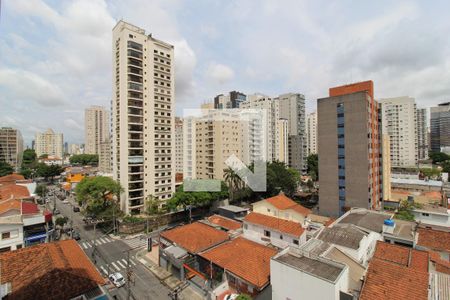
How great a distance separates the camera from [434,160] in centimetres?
10094

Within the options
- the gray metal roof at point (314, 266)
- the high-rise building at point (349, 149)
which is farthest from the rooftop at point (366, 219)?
the gray metal roof at point (314, 266)

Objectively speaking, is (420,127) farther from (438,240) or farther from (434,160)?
(438,240)

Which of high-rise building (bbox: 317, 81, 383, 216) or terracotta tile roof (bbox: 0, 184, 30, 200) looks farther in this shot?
high-rise building (bbox: 317, 81, 383, 216)

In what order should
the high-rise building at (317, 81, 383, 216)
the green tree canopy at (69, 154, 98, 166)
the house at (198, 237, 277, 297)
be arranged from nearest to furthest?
the house at (198, 237, 277, 297) < the high-rise building at (317, 81, 383, 216) < the green tree canopy at (69, 154, 98, 166)

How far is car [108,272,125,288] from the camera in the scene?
23.1 m

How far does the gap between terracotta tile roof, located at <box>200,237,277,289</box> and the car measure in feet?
30.8

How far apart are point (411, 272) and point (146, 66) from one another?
49.5 metres

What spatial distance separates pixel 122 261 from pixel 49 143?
6526 inches

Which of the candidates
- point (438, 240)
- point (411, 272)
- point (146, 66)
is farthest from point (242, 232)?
point (146, 66)

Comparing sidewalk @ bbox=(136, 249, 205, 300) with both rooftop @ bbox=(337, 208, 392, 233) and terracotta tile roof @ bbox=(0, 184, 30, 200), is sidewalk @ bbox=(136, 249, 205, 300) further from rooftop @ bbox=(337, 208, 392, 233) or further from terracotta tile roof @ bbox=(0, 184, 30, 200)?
terracotta tile roof @ bbox=(0, 184, 30, 200)

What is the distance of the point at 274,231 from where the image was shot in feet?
90.4

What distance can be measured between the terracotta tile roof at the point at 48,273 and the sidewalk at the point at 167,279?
9.01 meters

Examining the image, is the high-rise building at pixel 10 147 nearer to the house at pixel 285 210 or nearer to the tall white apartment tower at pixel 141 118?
the tall white apartment tower at pixel 141 118

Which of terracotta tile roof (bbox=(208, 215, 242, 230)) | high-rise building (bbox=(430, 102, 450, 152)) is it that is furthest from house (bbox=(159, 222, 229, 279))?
high-rise building (bbox=(430, 102, 450, 152))
